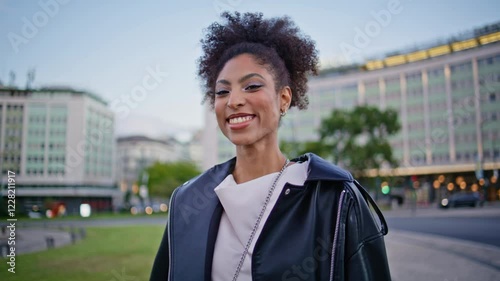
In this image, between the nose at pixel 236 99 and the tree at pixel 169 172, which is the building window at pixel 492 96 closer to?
the nose at pixel 236 99

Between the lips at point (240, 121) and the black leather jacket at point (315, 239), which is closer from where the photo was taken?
the black leather jacket at point (315, 239)

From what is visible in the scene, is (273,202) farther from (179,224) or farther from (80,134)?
(80,134)

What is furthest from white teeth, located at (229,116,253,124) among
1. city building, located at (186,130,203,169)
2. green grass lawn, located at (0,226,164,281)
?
city building, located at (186,130,203,169)

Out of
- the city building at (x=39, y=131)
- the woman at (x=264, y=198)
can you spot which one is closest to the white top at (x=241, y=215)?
the woman at (x=264, y=198)

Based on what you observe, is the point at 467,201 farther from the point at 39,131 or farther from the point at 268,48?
the point at 268,48

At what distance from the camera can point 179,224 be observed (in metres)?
2.03

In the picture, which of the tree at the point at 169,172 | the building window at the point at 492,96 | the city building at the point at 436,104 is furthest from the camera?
the tree at the point at 169,172

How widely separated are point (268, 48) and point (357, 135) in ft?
129

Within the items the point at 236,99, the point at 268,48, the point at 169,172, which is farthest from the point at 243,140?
the point at 169,172

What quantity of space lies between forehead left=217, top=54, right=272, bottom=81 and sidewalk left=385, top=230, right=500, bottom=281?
20.5 feet

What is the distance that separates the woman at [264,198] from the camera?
1.63m

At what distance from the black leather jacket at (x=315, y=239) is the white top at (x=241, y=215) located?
0.05m

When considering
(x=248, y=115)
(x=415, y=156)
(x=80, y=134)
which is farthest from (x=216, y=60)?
(x=415, y=156)

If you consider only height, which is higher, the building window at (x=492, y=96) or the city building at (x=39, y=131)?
the building window at (x=492, y=96)
